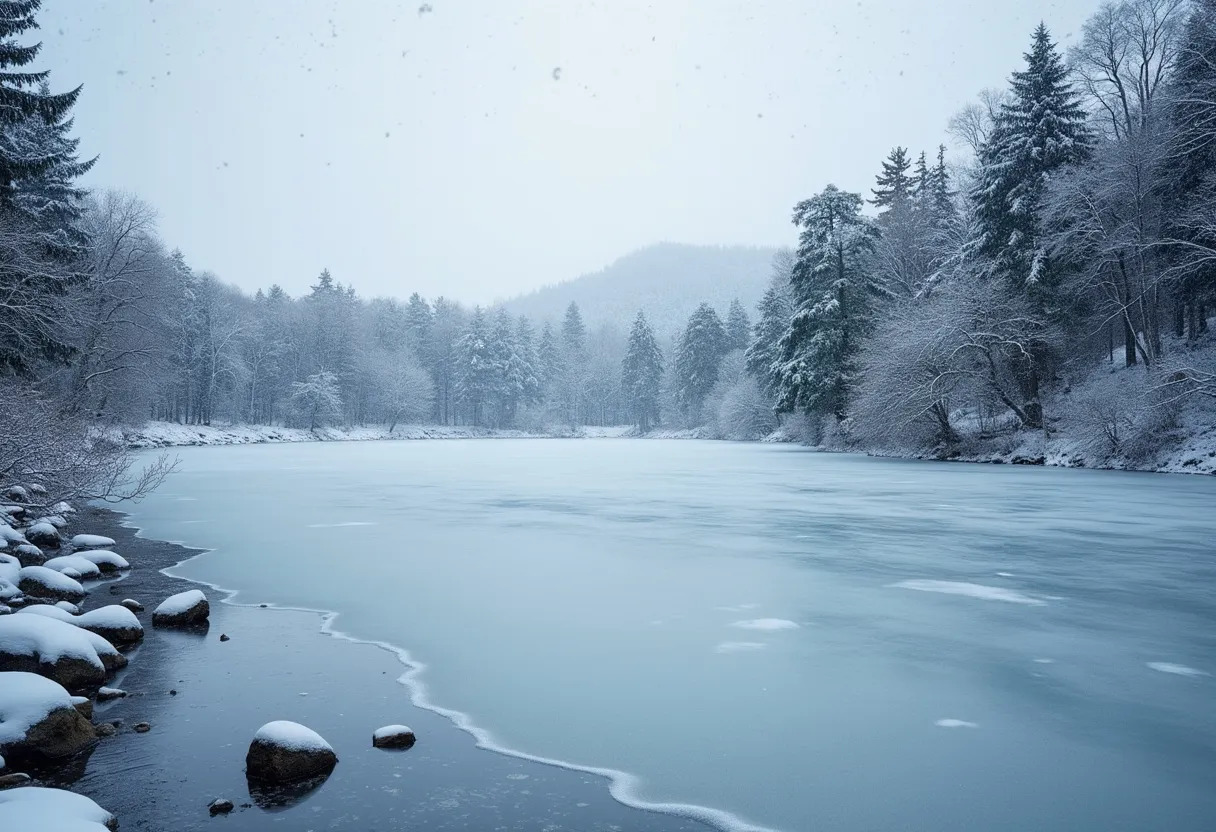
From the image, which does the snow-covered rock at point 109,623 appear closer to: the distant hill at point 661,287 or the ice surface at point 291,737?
the ice surface at point 291,737

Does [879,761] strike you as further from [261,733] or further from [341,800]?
[261,733]

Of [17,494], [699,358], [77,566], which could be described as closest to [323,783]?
[77,566]

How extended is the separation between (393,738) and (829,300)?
37175mm

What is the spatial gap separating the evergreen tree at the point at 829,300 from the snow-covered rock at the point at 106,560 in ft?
108

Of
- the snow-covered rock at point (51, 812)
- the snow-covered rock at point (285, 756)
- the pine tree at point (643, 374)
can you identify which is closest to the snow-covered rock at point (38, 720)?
the snow-covered rock at point (51, 812)

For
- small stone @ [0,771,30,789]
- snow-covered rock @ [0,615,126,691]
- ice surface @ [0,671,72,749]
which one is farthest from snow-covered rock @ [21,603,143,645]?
small stone @ [0,771,30,789]

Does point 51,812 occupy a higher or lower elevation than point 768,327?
lower

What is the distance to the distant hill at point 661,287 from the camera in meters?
144

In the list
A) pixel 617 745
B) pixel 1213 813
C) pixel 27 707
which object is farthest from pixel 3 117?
pixel 1213 813

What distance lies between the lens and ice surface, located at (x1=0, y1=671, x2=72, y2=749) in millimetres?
3922

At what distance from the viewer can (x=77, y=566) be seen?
8.45 metres

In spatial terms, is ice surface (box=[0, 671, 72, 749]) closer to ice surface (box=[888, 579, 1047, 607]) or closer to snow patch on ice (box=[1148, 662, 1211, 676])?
snow patch on ice (box=[1148, 662, 1211, 676])

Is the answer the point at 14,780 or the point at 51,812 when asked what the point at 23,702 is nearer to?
the point at 14,780

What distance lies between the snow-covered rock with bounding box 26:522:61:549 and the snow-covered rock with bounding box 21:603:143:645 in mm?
5790
